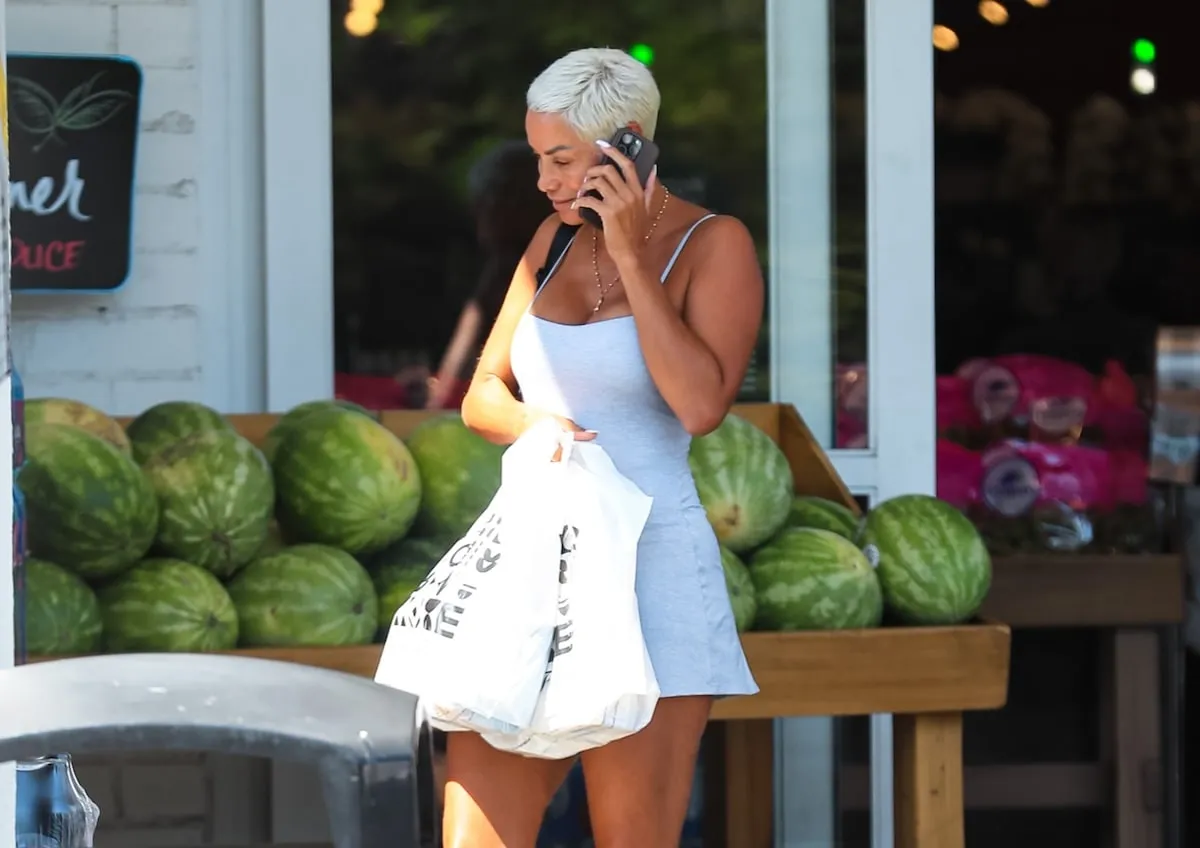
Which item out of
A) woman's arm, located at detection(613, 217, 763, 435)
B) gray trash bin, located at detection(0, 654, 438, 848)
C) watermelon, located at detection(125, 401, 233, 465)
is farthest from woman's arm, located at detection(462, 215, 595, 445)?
gray trash bin, located at detection(0, 654, 438, 848)

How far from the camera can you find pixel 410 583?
142 inches

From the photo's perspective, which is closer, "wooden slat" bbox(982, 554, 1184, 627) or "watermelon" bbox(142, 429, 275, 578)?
"watermelon" bbox(142, 429, 275, 578)

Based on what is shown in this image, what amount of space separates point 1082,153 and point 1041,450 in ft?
5.43

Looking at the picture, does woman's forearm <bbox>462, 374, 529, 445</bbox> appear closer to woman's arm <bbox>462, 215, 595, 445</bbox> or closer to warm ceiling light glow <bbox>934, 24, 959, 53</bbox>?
woman's arm <bbox>462, 215, 595, 445</bbox>

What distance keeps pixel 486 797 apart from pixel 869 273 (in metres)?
2.35

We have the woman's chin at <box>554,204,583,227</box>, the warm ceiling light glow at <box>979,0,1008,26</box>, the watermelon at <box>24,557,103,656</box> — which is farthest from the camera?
the warm ceiling light glow at <box>979,0,1008,26</box>

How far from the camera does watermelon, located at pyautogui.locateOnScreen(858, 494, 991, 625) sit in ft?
11.6

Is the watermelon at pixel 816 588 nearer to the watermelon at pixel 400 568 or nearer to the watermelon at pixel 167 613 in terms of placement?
the watermelon at pixel 400 568

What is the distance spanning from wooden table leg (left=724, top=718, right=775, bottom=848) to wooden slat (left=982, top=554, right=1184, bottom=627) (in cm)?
66

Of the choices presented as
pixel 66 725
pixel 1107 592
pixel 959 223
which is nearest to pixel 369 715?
Result: pixel 66 725

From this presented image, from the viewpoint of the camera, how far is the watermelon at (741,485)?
12.0ft

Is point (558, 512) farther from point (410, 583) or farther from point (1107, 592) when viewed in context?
point (1107, 592)

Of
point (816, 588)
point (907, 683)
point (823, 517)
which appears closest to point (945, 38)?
point (823, 517)

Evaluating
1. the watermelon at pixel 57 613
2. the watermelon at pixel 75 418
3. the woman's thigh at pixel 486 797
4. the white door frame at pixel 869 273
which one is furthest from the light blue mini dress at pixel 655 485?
the white door frame at pixel 869 273
